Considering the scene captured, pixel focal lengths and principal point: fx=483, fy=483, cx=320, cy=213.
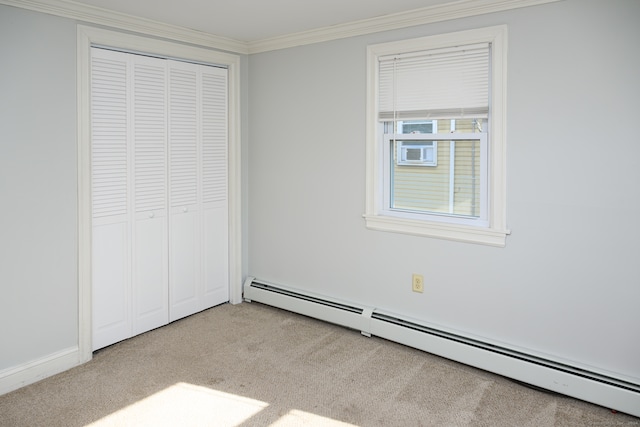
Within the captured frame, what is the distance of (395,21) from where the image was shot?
3.31m

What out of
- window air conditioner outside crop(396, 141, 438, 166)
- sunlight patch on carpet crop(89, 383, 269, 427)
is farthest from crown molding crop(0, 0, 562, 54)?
sunlight patch on carpet crop(89, 383, 269, 427)

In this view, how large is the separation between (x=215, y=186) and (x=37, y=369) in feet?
6.11

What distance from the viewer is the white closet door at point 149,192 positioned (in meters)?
3.50

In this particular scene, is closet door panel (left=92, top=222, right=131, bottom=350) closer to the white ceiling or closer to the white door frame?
the white door frame

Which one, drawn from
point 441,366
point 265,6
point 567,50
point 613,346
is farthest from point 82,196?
point 613,346

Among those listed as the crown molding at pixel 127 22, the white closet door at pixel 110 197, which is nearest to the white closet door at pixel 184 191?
the crown molding at pixel 127 22

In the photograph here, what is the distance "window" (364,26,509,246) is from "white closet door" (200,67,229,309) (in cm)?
133

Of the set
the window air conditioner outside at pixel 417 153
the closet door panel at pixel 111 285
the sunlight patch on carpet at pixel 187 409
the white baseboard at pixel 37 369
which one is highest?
the window air conditioner outside at pixel 417 153

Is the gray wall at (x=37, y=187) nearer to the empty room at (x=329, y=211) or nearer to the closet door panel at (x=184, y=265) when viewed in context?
the empty room at (x=329, y=211)

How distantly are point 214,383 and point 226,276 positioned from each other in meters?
1.46

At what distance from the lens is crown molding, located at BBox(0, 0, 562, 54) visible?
2889 millimetres

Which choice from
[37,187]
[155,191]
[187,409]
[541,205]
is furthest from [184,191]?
[541,205]

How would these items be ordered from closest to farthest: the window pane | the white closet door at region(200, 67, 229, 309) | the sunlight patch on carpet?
1. the sunlight patch on carpet
2. the window pane
3. the white closet door at region(200, 67, 229, 309)

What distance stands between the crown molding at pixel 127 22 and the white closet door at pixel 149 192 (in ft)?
0.69
